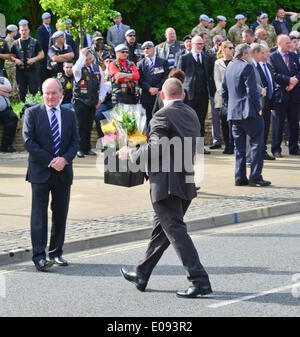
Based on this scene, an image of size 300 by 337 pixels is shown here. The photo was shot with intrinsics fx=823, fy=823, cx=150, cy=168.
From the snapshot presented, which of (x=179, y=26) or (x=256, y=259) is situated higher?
(x=179, y=26)

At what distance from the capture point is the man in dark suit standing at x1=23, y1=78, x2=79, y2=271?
8.70m

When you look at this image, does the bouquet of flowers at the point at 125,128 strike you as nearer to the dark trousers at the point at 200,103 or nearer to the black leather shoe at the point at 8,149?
the dark trousers at the point at 200,103

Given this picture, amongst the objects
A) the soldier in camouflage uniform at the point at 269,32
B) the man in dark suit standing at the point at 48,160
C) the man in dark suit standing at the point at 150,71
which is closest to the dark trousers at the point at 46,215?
the man in dark suit standing at the point at 48,160

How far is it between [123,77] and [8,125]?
2609 millimetres

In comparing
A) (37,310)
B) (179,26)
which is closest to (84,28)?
(179,26)

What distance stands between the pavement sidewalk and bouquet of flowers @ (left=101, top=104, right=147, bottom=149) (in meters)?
1.08

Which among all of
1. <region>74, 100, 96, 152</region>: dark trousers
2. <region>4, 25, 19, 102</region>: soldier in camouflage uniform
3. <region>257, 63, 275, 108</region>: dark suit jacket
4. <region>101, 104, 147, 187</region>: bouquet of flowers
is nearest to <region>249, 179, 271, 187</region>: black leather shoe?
<region>257, 63, 275, 108</region>: dark suit jacket

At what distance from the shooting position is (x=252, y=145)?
13.6 metres

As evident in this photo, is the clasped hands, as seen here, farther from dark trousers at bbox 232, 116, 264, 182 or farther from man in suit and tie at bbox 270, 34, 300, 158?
man in suit and tie at bbox 270, 34, 300, 158

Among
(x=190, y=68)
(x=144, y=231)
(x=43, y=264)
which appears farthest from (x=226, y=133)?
(x=43, y=264)

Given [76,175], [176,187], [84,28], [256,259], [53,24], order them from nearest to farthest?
[176,187] → [256,259] → [76,175] → [84,28] → [53,24]

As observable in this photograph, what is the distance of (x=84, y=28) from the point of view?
22.9 metres
